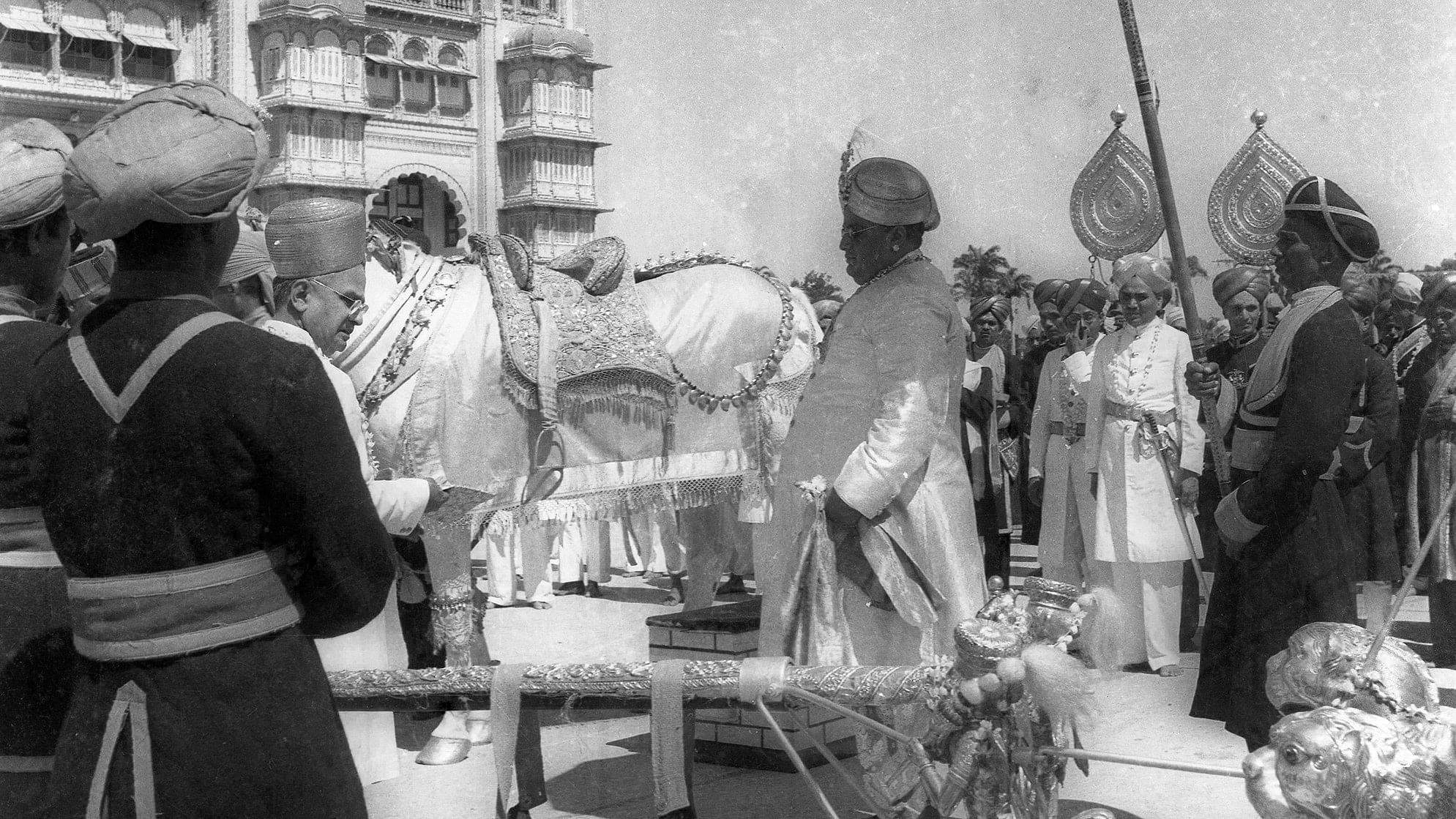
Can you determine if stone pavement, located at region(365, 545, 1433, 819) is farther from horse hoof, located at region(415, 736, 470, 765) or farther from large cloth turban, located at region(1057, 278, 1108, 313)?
large cloth turban, located at region(1057, 278, 1108, 313)

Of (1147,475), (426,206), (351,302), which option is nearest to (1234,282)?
(1147,475)

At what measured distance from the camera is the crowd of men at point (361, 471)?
1.65 meters

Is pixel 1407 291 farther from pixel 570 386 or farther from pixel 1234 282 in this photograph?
pixel 570 386

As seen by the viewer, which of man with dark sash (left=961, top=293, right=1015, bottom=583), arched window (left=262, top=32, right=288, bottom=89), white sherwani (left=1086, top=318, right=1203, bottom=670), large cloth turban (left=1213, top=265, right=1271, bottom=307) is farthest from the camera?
arched window (left=262, top=32, right=288, bottom=89)

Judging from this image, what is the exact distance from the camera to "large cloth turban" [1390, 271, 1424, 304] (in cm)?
711

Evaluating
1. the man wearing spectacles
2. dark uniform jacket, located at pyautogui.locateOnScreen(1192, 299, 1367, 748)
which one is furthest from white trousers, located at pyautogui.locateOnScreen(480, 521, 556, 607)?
dark uniform jacket, located at pyautogui.locateOnScreen(1192, 299, 1367, 748)

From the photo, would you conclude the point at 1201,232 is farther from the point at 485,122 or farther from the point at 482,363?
the point at 485,122

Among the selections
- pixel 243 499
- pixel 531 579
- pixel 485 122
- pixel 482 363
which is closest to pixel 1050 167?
pixel 482 363

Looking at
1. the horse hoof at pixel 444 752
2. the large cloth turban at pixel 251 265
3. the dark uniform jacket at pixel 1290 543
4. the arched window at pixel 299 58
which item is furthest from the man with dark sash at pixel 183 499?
the arched window at pixel 299 58

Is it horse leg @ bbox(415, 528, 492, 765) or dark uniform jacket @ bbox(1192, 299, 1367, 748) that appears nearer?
dark uniform jacket @ bbox(1192, 299, 1367, 748)

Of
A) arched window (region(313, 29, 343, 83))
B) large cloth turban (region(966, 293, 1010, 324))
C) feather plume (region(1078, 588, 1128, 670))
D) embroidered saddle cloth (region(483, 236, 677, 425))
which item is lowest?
feather plume (region(1078, 588, 1128, 670))

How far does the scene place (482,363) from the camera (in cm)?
504

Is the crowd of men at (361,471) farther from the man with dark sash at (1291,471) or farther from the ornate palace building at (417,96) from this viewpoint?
the ornate palace building at (417,96)

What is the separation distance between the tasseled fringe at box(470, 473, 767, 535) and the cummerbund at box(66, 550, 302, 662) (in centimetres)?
332
